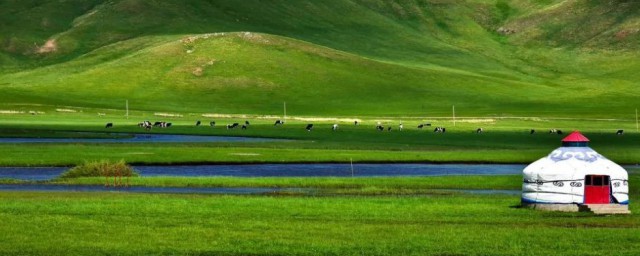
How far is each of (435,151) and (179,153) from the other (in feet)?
65.5

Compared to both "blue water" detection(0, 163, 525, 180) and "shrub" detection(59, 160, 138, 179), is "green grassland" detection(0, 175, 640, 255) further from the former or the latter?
"blue water" detection(0, 163, 525, 180)

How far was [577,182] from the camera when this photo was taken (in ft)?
149

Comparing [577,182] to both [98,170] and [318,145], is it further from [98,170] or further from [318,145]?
[318,145]

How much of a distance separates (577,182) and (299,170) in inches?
1129

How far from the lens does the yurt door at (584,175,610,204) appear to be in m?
45.6

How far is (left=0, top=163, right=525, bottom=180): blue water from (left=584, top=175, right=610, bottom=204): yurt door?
924 inches

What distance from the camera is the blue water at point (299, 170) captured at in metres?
67.3

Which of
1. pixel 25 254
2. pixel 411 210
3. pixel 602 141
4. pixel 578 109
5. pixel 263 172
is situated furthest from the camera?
pixel 578 109

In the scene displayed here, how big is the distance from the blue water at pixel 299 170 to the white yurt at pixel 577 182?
73.9 feet

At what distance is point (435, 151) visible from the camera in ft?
293

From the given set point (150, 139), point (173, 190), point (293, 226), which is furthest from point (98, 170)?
point (150, 139)

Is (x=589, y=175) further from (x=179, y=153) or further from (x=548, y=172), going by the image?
(x=179, y=153)

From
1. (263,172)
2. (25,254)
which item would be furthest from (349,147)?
(25,254)

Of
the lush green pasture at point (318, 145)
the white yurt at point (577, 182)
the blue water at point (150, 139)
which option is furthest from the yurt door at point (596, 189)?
the blue water at point (150, 139)
